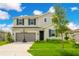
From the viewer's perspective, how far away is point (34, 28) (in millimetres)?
26047

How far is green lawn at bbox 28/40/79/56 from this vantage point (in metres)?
20.1

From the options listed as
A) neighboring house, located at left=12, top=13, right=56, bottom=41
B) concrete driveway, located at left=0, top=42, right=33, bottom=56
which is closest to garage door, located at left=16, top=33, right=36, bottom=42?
neighboring house, located at left=12, top=13, right=56, bottom=41

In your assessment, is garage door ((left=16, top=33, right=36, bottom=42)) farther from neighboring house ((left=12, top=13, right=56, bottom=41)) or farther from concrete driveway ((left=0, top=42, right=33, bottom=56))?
concrete driveway ((left=0, top=42, right=33, bottom=56))

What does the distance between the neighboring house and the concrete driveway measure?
96cm

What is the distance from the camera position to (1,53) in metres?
20.3

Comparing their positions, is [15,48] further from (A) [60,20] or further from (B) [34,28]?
(B) [34,28]

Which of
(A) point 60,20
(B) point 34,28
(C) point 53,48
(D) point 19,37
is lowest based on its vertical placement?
(C) point 53,48

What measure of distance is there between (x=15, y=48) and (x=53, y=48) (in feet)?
9.01

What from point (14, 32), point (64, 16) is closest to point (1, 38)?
point (14, 32)

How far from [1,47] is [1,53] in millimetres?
2593

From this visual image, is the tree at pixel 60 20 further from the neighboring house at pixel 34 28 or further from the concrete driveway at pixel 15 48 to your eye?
the concrete driveway at pixel 15 48

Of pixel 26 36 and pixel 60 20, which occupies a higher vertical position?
pixel 60 20

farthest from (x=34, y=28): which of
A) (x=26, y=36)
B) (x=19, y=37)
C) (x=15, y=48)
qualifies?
(x=15, y=48)

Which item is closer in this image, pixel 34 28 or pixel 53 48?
pixel 53 48
